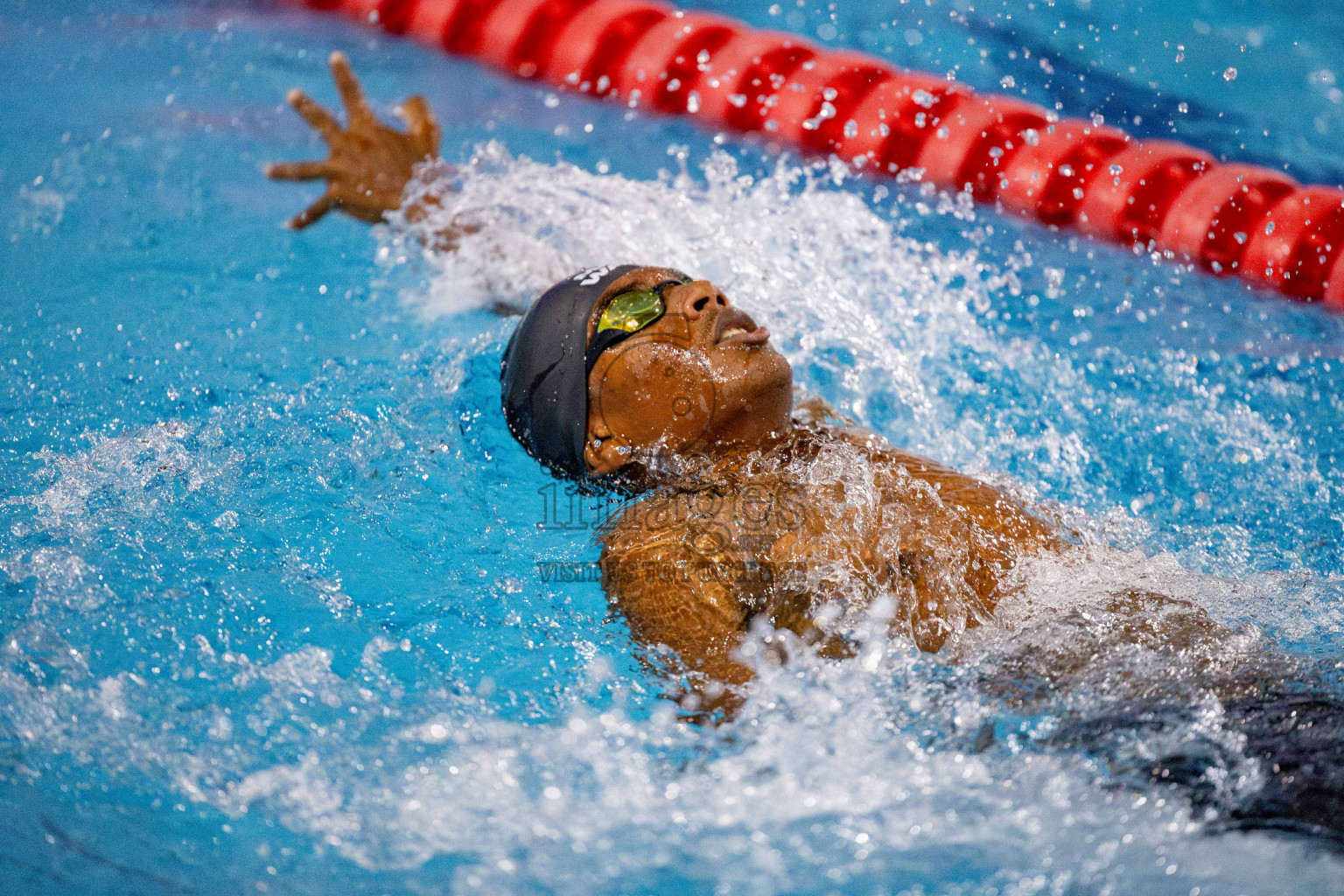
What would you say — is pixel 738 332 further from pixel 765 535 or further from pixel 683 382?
pixel 765 535

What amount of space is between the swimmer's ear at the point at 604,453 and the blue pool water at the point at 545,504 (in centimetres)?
38

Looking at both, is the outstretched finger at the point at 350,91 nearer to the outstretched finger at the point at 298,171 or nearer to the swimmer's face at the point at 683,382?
the outstretched finger at the point at 298,171

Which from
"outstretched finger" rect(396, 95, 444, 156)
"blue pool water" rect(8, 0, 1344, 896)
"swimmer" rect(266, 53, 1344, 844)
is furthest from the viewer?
"outstretched finger" rect(396, 95, 444, 156)

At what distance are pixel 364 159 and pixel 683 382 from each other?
5.95 ft

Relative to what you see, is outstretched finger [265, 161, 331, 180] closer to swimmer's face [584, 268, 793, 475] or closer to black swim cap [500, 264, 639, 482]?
black swim cap [500, 264, 639, 482]

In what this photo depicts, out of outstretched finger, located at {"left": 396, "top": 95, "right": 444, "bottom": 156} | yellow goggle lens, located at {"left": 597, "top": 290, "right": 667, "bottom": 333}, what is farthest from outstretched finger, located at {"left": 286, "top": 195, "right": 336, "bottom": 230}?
yellow goggle lens, located at {"left": 597, "top": 290, "right": 667, "bottom": 333}

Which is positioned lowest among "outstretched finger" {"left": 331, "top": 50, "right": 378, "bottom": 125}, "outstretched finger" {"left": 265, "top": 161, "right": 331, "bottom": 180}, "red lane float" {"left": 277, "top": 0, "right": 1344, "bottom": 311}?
"outstretched finger" {"left": 265, "top": 161, "right": 331, "bottom": 180}

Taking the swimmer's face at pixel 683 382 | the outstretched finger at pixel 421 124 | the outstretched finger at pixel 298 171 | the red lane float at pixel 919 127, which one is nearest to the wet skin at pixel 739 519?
the swimmer's face at pixel 683 382

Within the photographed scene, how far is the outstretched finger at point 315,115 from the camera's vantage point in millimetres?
3170

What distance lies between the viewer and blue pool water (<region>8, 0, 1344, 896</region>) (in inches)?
76.2

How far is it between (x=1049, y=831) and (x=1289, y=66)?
484 centimetres

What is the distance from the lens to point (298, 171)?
3211 mm

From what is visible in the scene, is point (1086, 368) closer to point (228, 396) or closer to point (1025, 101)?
point (1025, 101)

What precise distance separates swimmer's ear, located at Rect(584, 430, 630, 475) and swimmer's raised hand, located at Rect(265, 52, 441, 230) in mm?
1435
